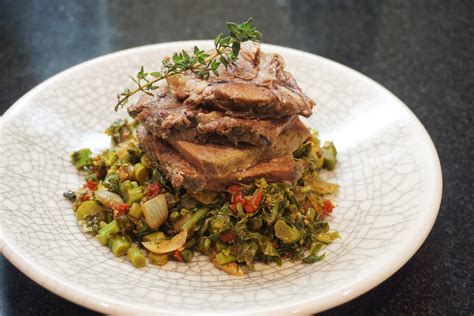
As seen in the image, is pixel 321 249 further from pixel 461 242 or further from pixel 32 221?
pixel 32 221

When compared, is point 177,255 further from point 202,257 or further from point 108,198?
point 108,198

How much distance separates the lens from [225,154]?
11.7 ft

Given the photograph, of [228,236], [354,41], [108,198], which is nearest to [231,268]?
[228,236]

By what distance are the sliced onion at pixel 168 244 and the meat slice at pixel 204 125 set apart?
2.13 ft

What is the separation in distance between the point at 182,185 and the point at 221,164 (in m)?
0.37

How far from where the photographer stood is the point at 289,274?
3529 millimetres

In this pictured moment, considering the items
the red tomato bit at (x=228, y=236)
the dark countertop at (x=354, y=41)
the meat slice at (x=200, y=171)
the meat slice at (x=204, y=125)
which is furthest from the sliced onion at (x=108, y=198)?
the dark countertop at (x=354, y=41)

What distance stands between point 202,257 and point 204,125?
93cm

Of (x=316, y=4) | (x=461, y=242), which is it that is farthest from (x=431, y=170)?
(x=316, y=4)

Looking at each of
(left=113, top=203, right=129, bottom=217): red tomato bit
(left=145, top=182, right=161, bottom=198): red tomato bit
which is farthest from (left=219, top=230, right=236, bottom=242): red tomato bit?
(left=113, top=203, right=129, bottom=217): red tomato bit

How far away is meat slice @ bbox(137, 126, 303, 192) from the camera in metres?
3.60

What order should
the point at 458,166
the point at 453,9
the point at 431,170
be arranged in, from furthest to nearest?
the point at 453,9 → the point at 458,166 → the point at 431,170

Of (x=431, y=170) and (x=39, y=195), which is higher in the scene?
(x=431, y=170)

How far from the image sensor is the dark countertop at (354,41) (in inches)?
181
